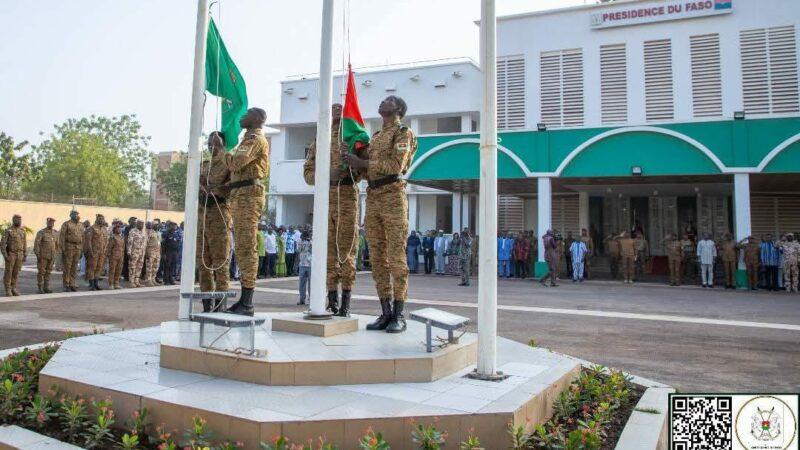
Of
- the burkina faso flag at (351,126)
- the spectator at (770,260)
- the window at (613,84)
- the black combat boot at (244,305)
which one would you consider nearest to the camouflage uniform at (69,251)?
the black combat boot at (244,305)

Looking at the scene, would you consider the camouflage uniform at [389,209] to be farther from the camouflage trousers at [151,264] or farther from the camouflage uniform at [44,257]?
the camouflage trousers at [151,264]

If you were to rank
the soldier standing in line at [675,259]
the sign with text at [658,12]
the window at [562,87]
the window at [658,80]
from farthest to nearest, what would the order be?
the window at [562,87]
the window at [658,80]
the sign with text at [658,12]
the soldier standing in line at [675,259]

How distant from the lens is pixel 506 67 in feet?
75.2

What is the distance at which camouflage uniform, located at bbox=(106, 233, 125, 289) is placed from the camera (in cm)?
1341

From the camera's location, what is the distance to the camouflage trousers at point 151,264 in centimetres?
1465

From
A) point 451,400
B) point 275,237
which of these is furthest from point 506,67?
point 451,400

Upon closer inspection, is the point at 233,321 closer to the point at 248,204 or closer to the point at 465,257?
the point at 248,204

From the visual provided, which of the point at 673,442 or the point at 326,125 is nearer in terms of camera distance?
the point at 673,442

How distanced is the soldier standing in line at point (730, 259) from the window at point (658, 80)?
20.0ft

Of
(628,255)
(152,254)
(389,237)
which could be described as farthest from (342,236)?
(628,255)

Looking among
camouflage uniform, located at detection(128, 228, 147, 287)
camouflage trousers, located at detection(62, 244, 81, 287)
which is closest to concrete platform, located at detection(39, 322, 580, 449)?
camouflage trousers, located at detection(62, 244, 81, 287)

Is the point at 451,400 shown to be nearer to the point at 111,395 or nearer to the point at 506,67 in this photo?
the point at 111,395

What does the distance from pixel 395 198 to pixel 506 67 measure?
19.3 m

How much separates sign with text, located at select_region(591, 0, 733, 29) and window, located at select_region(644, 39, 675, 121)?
0.93 m
